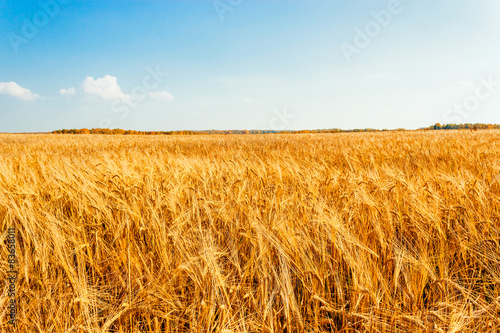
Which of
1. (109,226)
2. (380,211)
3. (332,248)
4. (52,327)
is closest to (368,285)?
(332,248)

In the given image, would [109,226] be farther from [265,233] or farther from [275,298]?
[275,298]

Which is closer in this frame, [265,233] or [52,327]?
[52,327]

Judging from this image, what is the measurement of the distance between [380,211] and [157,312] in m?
1.28

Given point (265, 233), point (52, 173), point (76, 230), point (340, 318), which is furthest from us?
point (52, 173)

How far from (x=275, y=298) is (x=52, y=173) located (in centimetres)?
239

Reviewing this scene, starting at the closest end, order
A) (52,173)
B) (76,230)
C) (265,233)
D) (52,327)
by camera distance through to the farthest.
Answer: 1. (52,327)
2. (265,233)
3. (76,230)
4. (52,173)

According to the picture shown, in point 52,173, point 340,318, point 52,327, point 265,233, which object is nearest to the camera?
point 52,327

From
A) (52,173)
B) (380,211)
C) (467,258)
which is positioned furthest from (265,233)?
(52,173)

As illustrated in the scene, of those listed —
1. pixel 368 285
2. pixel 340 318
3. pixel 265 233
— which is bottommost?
pixel 340 318

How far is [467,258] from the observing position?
126 cm

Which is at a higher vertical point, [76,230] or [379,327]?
[76,230]

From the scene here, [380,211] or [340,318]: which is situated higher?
[380,211]

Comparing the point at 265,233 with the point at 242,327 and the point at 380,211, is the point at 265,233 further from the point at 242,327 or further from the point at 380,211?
the point at 380,211

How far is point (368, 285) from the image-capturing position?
103 centimetres
